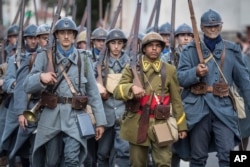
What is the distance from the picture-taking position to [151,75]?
10164mm

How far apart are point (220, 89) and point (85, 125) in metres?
1.65

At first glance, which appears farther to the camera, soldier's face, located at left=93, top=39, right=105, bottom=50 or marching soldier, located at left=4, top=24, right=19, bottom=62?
marching soldier, located at left=4, top=24, right=19, bottom=62

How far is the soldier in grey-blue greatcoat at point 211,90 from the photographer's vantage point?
10695 mm

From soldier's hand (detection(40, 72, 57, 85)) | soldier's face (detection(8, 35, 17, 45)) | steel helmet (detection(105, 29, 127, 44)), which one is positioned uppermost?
steel helmet (detection(105, 29, 127, 44))

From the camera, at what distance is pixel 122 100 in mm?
10094

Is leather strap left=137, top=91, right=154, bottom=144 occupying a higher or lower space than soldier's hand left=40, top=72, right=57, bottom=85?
lower

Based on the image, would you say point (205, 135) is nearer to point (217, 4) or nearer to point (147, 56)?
point (147, 56)

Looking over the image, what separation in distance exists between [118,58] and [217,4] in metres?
27.3

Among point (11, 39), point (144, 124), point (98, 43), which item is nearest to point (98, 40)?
point (98, 43)

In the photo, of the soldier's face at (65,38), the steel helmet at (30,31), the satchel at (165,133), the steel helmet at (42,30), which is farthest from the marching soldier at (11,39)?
the satchel at (165,133)

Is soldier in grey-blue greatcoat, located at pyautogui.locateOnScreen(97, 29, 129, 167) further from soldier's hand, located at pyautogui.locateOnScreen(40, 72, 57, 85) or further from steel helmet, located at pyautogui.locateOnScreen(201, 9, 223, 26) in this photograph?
soldier's hand, located at pyautogui.locateOnScreen(40, 72, 57, 85)

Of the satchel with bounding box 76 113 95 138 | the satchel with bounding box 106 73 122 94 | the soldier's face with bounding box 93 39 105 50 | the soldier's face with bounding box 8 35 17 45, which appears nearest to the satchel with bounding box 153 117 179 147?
the satchel with bounding box 76 113 95 138

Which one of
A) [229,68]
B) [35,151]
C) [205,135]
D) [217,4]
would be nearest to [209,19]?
[229,68]

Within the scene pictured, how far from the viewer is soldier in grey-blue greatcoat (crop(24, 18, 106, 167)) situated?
32.9 feet
